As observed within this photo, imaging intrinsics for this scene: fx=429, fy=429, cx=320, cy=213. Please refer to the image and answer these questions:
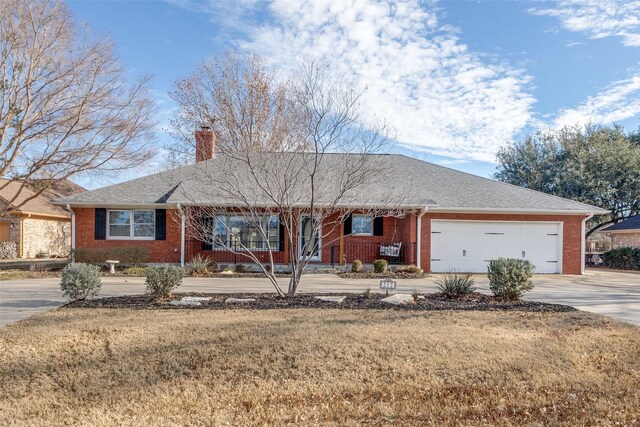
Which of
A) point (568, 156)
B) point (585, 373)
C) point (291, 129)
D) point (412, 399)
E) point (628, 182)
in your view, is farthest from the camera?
point (568, 156)

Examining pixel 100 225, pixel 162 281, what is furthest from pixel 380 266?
pixel 100 225

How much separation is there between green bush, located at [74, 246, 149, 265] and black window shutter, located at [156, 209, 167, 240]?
3.40 feet

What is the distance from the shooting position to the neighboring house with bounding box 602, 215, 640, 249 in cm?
2377

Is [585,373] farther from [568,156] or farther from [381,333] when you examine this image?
[568,156]

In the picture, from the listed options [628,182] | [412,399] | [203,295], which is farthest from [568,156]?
[412,399]

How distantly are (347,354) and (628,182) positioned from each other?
95.5 feet

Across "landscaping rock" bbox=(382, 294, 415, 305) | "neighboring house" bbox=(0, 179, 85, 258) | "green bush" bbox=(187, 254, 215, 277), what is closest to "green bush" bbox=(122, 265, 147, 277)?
"green bush" bbox=(187, 254, 215, 277)

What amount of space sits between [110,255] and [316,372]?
1371 cm

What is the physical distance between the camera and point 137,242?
671 inches

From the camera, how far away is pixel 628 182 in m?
27.1

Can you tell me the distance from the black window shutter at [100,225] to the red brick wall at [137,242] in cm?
12

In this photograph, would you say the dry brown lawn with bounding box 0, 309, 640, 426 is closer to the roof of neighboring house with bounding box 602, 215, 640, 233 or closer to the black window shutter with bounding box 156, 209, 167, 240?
the black window shutter with bounding box 156, 209, 167, 240

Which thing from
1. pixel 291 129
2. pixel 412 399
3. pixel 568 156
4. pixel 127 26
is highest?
pixel 127 26

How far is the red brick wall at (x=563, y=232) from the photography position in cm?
1684
